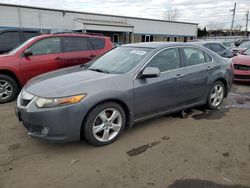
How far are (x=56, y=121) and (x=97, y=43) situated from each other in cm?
457

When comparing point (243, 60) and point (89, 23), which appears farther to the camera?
point (89, 23)

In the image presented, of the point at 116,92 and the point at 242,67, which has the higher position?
the point at 116,92

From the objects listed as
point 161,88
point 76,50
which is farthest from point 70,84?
point 76,50

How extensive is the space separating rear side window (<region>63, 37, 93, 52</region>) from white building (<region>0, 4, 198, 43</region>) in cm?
2110

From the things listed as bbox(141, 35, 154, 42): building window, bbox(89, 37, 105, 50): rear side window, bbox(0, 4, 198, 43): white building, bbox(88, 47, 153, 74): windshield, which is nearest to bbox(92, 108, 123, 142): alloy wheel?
bbox(88, 47, 153, 74): windshield

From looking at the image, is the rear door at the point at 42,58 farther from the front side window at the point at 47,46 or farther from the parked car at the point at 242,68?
the parked car at the point at 242,68

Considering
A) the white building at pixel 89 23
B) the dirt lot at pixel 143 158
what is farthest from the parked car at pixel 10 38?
the white building at pixel 89 23

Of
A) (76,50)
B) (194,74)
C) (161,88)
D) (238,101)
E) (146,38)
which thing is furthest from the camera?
(146,38)

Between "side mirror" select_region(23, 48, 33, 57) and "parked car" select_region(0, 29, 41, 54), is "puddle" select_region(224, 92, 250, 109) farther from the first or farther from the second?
"parked car" select_region(0, 29, 41, 54)

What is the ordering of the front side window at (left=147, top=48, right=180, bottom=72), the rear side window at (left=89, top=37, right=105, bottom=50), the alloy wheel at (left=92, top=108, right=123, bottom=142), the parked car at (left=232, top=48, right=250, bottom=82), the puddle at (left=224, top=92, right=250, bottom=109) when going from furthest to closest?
the parked car at (left=232, top=48, right=250, bottom=82), the rear side window at (left=89, top=37, right=105, bottom=50), the puddle at (left=224, top=92, right=250, bottom=109), the front side window at (left=147, top=48, right=180, bottom=72), the alloy wheel at (left=92, top=108, right=123, bottom=142)

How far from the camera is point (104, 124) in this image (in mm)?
3539

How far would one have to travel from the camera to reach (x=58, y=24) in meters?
27.7

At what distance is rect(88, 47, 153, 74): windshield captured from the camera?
3.95 m

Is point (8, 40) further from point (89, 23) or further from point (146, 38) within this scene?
point (146, 38)
